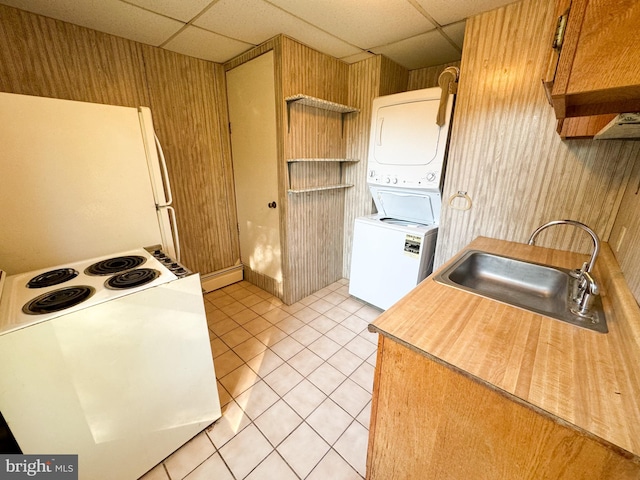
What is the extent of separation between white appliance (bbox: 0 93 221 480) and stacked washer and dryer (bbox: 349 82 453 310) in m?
1.54

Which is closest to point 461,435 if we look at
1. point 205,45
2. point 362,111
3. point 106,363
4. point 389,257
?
point 106,363

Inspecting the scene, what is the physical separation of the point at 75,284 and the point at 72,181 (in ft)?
1.89

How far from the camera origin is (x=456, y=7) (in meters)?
1.56

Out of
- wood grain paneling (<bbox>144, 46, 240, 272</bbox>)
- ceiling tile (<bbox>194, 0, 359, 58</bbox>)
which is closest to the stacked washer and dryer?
ceiling tile (<bbox>194, 0, 359, 58</bbox>)

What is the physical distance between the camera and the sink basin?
1.20m

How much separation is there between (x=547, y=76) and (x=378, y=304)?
205 centimetres

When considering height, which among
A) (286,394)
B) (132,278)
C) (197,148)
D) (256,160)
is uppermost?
(197,148)

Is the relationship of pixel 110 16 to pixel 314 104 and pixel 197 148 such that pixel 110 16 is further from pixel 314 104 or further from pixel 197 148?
pixel 314 104

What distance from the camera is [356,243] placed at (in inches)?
96.3

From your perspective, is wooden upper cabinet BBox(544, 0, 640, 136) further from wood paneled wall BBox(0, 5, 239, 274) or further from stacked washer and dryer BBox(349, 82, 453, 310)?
wood paneled wall BBox(0, 5, 239, 274)

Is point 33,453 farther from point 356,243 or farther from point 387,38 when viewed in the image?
point 387,38

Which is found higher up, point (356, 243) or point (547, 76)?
point (547, 76)

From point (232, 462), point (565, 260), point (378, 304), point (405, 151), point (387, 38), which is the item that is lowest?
point (232, 462)

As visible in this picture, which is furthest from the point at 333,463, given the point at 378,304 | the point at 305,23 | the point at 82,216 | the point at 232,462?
the point at 305,23
